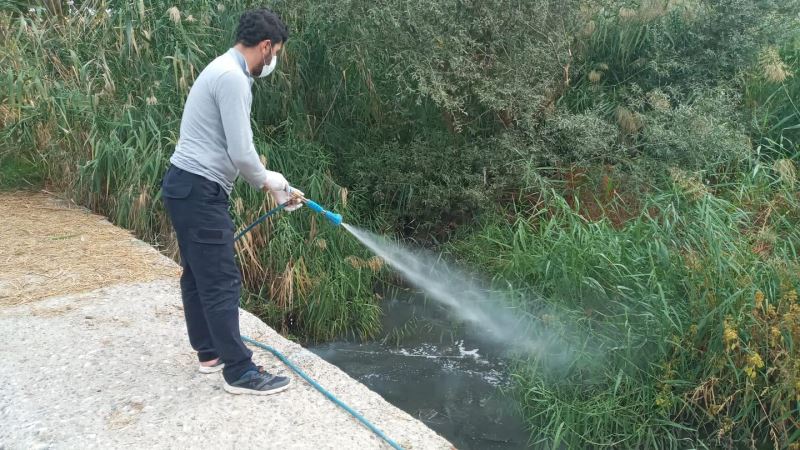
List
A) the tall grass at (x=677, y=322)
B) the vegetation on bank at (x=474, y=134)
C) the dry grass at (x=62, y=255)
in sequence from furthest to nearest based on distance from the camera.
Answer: the vegetation on bank at (x=474, y=134)
the dry grass at (x=62, y=255)
the tall grass at (x=677, y=322)

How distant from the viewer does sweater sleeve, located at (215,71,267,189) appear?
291cm

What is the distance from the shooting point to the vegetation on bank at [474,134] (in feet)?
16.5

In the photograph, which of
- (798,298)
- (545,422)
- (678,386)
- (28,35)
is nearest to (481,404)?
(545,422)

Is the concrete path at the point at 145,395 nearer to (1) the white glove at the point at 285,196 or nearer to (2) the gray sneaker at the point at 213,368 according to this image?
(2) the gray sneaker at the point at 213,368

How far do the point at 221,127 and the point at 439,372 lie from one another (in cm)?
278

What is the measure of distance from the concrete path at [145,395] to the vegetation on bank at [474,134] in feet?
5.18

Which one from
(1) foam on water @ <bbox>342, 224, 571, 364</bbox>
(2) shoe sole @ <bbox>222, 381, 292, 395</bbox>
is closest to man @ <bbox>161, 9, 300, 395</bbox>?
(2) shoe sole @ <bbox>222, 381, 292, 395</bbox>

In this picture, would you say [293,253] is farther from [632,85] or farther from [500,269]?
[632,85]

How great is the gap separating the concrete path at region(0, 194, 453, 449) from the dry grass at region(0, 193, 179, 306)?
337 millimetres

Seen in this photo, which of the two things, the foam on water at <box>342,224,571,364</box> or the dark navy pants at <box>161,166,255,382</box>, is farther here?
the foam on water at <box>342,224,571,364</box>

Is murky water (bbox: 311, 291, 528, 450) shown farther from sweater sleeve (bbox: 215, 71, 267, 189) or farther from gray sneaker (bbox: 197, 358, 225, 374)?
sweater sleeve (bbox: 215, 71, 267, 189)

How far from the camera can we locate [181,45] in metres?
6.39

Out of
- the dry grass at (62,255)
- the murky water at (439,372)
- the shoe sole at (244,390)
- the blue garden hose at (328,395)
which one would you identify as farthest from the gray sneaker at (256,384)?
the dry grass at (62,255)

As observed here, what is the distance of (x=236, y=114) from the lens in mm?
2926
